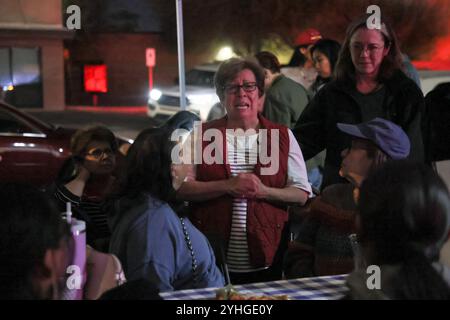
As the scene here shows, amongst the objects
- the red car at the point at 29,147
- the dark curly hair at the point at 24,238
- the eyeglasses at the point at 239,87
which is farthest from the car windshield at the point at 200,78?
the dark curly hair at the point at 24,238

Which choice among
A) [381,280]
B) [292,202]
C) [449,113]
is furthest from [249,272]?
[449,113]

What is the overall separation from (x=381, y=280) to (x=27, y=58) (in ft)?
81.3

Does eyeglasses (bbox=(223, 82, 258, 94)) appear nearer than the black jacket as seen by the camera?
Yes

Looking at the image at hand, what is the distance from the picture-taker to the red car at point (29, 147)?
27.8 ft

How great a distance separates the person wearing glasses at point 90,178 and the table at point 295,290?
1.22m

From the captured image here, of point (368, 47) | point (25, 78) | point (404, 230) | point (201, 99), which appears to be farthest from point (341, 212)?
point (25, 78)

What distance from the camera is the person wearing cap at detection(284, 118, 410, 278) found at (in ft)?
10.00

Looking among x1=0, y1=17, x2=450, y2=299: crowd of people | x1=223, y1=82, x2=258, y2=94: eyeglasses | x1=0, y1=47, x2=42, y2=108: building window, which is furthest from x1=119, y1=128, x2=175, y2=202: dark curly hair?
x1=0, y1=47, x2=42, y2=108: building window

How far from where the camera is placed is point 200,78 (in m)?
16.5

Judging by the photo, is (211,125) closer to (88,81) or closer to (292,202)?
(292,202)

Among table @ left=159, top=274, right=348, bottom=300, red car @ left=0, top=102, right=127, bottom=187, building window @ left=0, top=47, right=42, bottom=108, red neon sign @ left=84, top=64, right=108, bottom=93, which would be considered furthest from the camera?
red neon sign @ left=84, top=64, right=108, bottom=93

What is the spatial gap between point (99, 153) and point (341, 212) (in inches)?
64.8

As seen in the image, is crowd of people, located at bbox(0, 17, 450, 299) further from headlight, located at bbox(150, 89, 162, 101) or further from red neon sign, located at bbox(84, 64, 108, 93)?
red neon sign, located at bbox(84, 64, 108, 93)

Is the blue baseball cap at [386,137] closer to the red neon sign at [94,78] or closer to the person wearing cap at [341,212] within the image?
the person wearing cap at [341,212]
